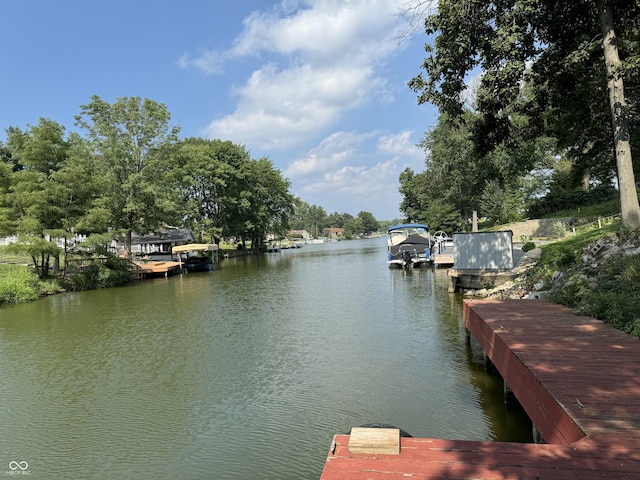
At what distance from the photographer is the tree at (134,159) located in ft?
110

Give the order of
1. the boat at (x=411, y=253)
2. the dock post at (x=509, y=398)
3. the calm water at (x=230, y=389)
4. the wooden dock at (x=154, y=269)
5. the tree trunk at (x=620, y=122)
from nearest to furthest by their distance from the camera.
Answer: the calm water at (x=230, y=389) < the dock post at (x=509, y=398) < the tree trunk at (x=620, y=122) < the boat at (x=411, y=253) < the wooden dock at (x=154, y=269)

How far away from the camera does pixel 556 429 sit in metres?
3.95

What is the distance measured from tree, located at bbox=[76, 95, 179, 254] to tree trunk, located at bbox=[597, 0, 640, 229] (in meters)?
30.6

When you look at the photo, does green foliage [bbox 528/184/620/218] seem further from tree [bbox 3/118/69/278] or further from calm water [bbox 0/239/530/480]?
tree [bbox 3/118/69/278]

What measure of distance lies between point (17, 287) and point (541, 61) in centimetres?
2436

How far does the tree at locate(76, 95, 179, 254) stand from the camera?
33.6 m

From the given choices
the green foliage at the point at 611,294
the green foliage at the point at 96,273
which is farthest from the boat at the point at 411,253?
the green foliage at the point at 611,294

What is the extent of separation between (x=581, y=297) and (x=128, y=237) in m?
34.3

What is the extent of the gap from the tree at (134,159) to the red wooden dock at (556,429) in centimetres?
3283

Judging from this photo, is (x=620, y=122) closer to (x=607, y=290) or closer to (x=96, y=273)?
(x=607, y=290)

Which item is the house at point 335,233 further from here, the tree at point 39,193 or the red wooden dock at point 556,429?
the red wooden dock at point 556,429

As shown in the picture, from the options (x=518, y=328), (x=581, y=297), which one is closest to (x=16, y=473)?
(x=518, y=328)

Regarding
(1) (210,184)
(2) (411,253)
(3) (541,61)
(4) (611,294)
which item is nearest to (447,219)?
(2) (411,253)

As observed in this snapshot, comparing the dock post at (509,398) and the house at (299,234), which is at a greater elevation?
the house at (299,234)
